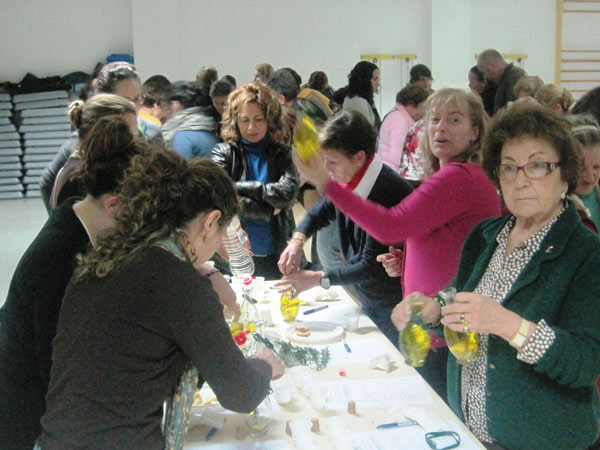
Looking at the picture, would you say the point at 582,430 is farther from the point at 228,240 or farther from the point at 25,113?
the point at 25,113

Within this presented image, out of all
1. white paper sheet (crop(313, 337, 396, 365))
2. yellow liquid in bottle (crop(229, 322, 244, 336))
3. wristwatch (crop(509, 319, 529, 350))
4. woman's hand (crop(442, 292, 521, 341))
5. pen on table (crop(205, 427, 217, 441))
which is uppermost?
woman's hand (crop(442, 292, 521, 341))

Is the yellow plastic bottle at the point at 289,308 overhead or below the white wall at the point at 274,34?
below

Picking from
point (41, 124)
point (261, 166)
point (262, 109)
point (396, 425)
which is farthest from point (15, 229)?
point (396, 425)

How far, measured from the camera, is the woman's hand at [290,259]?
2.63 metres

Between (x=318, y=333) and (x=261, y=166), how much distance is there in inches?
56.1

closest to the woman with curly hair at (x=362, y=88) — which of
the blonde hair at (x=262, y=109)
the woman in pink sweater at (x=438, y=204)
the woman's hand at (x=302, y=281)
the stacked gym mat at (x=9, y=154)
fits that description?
the blonde hair at (x=262, y=109)

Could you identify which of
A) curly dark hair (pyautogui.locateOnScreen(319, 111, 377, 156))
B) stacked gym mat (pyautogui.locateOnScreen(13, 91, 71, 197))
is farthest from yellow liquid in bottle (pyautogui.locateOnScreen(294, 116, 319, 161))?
stacked gym mat (pyautogui.locateOnScreen(13, 91, 71, 197))

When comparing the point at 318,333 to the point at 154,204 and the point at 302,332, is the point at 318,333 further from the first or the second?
the point at 154,204

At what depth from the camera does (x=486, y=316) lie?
4.60 ft

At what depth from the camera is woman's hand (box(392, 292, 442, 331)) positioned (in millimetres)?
1686

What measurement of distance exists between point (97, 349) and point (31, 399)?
1.82 ft

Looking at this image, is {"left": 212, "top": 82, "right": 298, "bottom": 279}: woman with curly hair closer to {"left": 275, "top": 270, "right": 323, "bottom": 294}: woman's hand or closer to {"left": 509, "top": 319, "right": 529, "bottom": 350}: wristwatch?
{"left": 275, "top": 270, "right": 323, "bottom": 294}: woman's hand

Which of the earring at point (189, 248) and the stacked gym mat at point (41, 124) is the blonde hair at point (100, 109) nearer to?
the earring at point (189, 248)

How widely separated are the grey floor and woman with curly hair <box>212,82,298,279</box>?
2.58 metres
